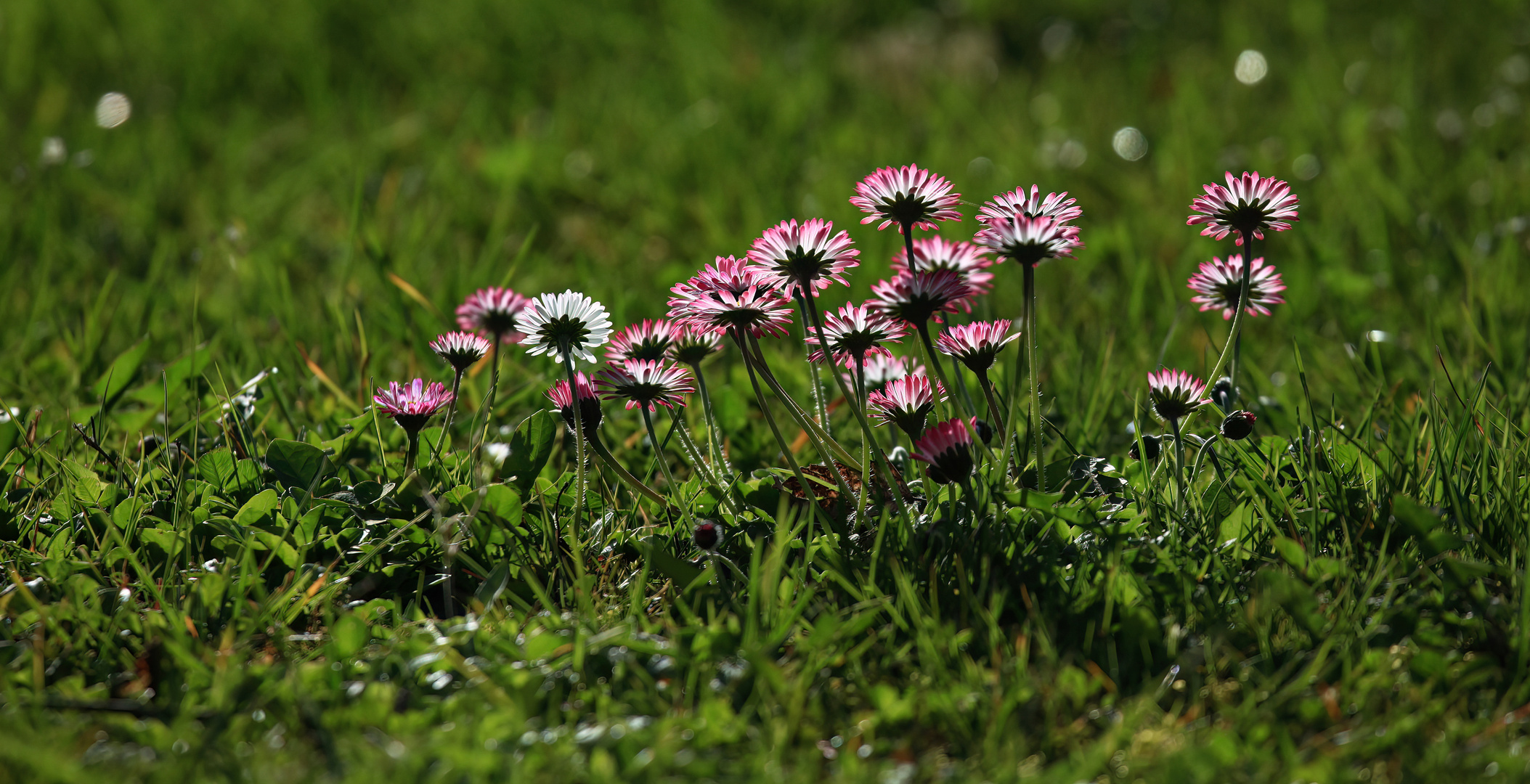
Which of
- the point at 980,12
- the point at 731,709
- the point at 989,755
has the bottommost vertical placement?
the point at 989,755

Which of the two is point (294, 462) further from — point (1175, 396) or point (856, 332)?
point (1175, 396)

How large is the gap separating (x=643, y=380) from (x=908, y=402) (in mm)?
447

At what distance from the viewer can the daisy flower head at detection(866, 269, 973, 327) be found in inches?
67.6

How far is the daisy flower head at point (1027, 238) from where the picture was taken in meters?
1.70

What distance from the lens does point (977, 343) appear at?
1.86 m

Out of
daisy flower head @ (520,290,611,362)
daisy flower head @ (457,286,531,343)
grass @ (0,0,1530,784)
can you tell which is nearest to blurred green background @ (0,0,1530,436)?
grass @ (0,0,1530,784)

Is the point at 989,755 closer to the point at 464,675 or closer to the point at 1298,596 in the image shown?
the point at 1298,596

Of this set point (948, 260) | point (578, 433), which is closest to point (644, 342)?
point (578, 433)

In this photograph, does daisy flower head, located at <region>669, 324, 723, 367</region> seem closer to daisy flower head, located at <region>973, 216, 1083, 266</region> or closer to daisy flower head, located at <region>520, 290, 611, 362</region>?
daisy flower head, located at <region>520, 290, 611, 362</region>

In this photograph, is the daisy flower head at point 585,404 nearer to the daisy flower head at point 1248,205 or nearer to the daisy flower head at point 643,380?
the daisy flower head at point 643,380

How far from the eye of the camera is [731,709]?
62.3 inches

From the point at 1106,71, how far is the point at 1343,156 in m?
1.32

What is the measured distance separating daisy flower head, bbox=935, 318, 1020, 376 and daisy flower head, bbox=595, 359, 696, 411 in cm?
44

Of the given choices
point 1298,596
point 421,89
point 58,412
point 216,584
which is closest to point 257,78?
point 421,89
